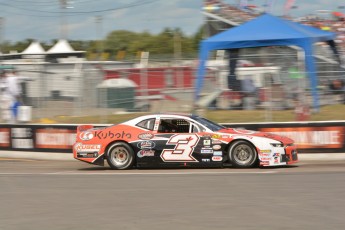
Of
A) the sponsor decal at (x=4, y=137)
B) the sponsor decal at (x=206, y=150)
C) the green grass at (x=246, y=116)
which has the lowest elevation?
the sponsor decal at (x=206, y=150)

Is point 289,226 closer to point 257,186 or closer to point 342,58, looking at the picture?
point 257,186

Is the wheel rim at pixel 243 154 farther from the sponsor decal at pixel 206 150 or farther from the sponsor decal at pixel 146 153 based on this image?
the sponsor decal at pixel 146 153

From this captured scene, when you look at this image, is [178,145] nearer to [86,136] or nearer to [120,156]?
[120,156]

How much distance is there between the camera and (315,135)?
590 inches

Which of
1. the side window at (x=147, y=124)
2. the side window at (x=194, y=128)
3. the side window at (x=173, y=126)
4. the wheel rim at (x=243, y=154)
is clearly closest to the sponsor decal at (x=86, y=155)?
the side window at (x=147, y=124)

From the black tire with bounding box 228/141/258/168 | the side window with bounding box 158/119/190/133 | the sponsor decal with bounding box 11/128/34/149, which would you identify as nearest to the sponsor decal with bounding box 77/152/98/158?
the side window with bounding box 158/119/190/133

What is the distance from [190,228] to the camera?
6426 millimetres

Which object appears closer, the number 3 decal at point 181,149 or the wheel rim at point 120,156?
the number 3 decal at point 181,149

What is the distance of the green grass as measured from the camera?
15.9 meters

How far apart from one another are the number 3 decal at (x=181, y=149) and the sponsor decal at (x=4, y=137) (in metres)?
6.39

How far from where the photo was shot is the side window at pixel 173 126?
1307 centimetres

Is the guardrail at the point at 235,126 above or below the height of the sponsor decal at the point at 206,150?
above

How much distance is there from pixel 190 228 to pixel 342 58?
56.5ft

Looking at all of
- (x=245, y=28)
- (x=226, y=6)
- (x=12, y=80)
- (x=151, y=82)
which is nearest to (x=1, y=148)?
(x=12, y=80)
